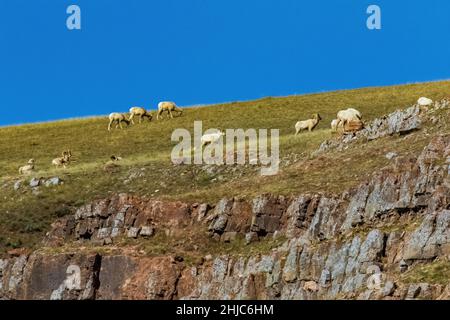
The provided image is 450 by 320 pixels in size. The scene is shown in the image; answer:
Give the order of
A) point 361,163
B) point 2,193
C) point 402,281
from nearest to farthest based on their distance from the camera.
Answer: point 402,281 → point 361,163 → point 2,193

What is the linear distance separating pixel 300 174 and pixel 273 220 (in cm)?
468

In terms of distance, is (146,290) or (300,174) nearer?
(146,290)

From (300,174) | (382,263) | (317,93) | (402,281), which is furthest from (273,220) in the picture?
(317,93)

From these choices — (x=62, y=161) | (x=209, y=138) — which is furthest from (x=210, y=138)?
(x=62, y=161)

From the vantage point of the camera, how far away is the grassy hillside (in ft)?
144

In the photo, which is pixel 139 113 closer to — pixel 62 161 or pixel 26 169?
pixel 62 161

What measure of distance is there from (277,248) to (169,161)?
70.6 feet

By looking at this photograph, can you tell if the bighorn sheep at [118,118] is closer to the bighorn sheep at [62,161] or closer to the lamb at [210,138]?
the bighorn sheep at [62,161]

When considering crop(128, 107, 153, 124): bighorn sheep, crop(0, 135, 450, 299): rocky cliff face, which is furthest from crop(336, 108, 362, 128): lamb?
crop(128, 107, 153, 124): bighorn sheep

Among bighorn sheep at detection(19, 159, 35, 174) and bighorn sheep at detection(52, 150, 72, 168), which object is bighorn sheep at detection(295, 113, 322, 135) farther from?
bighorn sheep at detection(19, 159, 35, 174)

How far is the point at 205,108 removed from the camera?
83.4 m

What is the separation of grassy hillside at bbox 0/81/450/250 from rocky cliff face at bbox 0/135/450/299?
1.80 meters

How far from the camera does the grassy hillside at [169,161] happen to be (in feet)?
144

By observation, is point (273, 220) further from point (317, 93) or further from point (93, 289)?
point (317, 93)
